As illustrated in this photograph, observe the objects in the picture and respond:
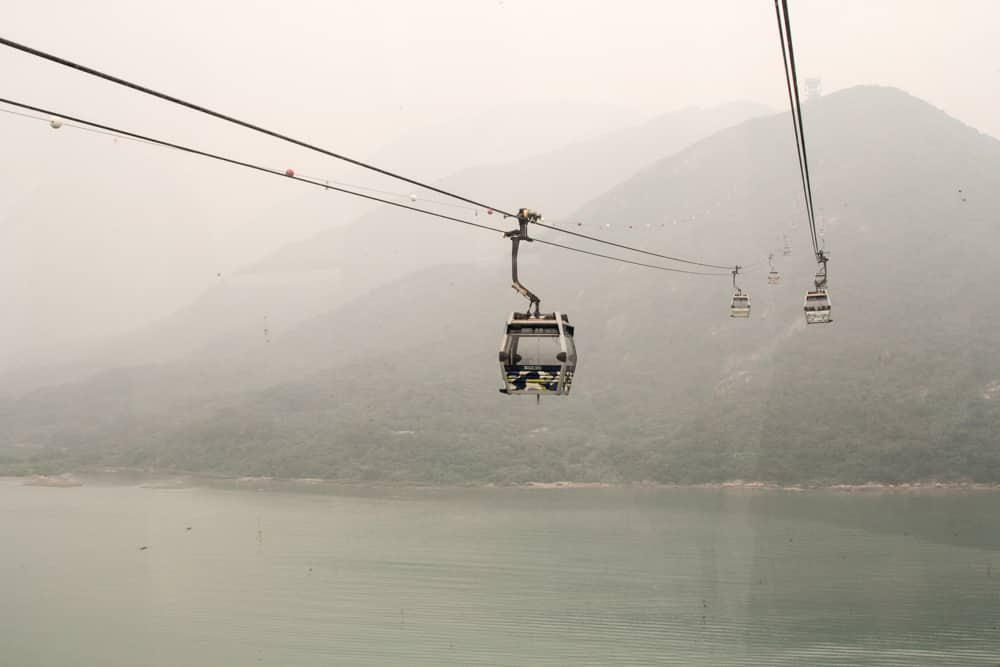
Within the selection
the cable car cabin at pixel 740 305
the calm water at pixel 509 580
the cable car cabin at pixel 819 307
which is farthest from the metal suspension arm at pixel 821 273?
the calm water at pixel 509 580

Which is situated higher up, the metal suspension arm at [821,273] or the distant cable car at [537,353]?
the metal suspension arm at [821,273]

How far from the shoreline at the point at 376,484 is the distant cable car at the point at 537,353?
96.0m

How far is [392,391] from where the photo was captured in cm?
14612

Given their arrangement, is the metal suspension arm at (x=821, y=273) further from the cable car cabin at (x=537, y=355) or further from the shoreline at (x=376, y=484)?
the shoreline at (x=376, y=484)

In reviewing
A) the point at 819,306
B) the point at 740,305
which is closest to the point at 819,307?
the point at 819,306

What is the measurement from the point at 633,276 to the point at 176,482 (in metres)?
91.9

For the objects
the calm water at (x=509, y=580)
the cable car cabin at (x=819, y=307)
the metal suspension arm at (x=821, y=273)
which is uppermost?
the metal suspension arm at (x=821, y=273)

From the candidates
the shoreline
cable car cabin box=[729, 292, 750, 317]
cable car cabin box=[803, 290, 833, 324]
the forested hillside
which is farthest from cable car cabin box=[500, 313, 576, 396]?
the forested hillside

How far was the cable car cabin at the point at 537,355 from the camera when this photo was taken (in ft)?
52.5

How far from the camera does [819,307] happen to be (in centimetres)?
3288

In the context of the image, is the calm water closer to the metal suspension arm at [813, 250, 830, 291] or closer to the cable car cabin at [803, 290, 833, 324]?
the cable car cabin at [803, 290, 833, 324]

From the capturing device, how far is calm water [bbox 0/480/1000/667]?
54.9 metres

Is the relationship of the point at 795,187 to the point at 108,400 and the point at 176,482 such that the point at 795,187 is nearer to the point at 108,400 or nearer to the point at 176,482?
the point at 176,482

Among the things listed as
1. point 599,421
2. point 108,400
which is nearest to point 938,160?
point 599,421
